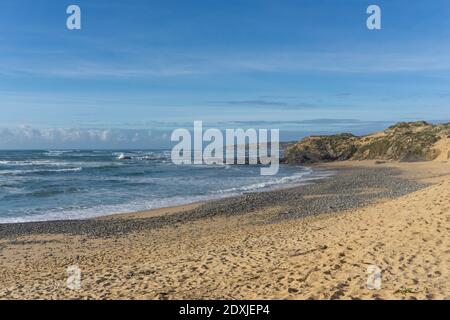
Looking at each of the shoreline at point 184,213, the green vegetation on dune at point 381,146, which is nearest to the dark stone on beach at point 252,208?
the shoreline at point 184,213

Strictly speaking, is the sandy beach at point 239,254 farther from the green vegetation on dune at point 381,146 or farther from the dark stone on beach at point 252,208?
the green vegetation on dune at point 381,146

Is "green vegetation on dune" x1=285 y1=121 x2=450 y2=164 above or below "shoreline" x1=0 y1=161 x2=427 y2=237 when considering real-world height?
above

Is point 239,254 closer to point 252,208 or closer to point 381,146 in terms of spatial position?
A: point 252,208

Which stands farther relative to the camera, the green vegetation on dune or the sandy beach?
the green vegetation on dune

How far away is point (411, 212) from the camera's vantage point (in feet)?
41.5

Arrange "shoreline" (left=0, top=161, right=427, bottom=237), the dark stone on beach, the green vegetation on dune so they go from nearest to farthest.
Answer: the dark stone on beach < "shoreline" (left=0, top=161, right=427, bottom=237) < the green vegetation on dune

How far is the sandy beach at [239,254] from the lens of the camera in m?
7.64

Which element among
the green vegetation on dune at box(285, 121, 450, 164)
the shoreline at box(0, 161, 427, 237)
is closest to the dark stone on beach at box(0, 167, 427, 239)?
the shoreline at box(0, 161, 427, 237)

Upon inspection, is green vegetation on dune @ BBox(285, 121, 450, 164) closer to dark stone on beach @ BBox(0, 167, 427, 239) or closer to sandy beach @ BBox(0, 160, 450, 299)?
dark stone on beach @ BBox(0, 167, 427, 239)

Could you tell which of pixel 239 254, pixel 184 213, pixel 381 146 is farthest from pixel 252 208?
pixel 381 146

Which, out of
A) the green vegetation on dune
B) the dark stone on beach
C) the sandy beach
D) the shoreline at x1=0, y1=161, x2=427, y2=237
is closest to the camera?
the sandy beach

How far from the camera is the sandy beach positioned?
7645 millimetres
